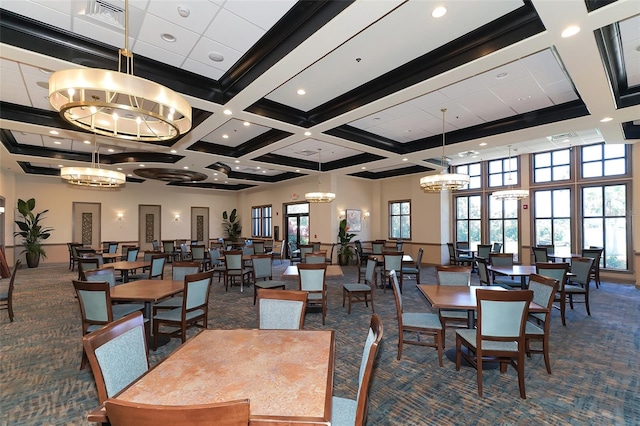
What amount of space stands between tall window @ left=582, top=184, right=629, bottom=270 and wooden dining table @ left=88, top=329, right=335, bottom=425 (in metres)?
10.3

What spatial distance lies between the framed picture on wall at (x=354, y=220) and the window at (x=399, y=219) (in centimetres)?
140

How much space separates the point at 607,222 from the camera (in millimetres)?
8578

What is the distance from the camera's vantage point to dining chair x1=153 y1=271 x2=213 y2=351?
11.6 feet

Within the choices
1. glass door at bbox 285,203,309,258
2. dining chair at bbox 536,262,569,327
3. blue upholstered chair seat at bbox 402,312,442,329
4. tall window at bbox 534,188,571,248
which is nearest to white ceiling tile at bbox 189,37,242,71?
blue upholstered chair seat at bbox 402,312,442,329

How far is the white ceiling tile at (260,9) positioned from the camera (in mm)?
3061

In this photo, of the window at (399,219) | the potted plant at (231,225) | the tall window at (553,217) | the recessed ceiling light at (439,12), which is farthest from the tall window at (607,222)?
the potted plant at (231,225)

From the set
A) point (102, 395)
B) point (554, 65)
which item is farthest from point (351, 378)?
point (554, 65)

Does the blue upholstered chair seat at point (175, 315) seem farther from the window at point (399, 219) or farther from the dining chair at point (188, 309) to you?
the window at point (399, 219)

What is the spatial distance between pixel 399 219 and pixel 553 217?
5.10 meters

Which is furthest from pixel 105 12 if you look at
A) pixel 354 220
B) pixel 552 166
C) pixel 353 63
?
pixel 552 166

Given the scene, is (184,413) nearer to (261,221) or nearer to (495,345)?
(495,345)

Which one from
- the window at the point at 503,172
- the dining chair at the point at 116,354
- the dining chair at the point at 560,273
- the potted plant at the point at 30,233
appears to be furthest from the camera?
the potted plant at the point at 30,233

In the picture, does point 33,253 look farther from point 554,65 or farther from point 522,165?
point 522,165

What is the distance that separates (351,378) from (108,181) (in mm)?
6690
